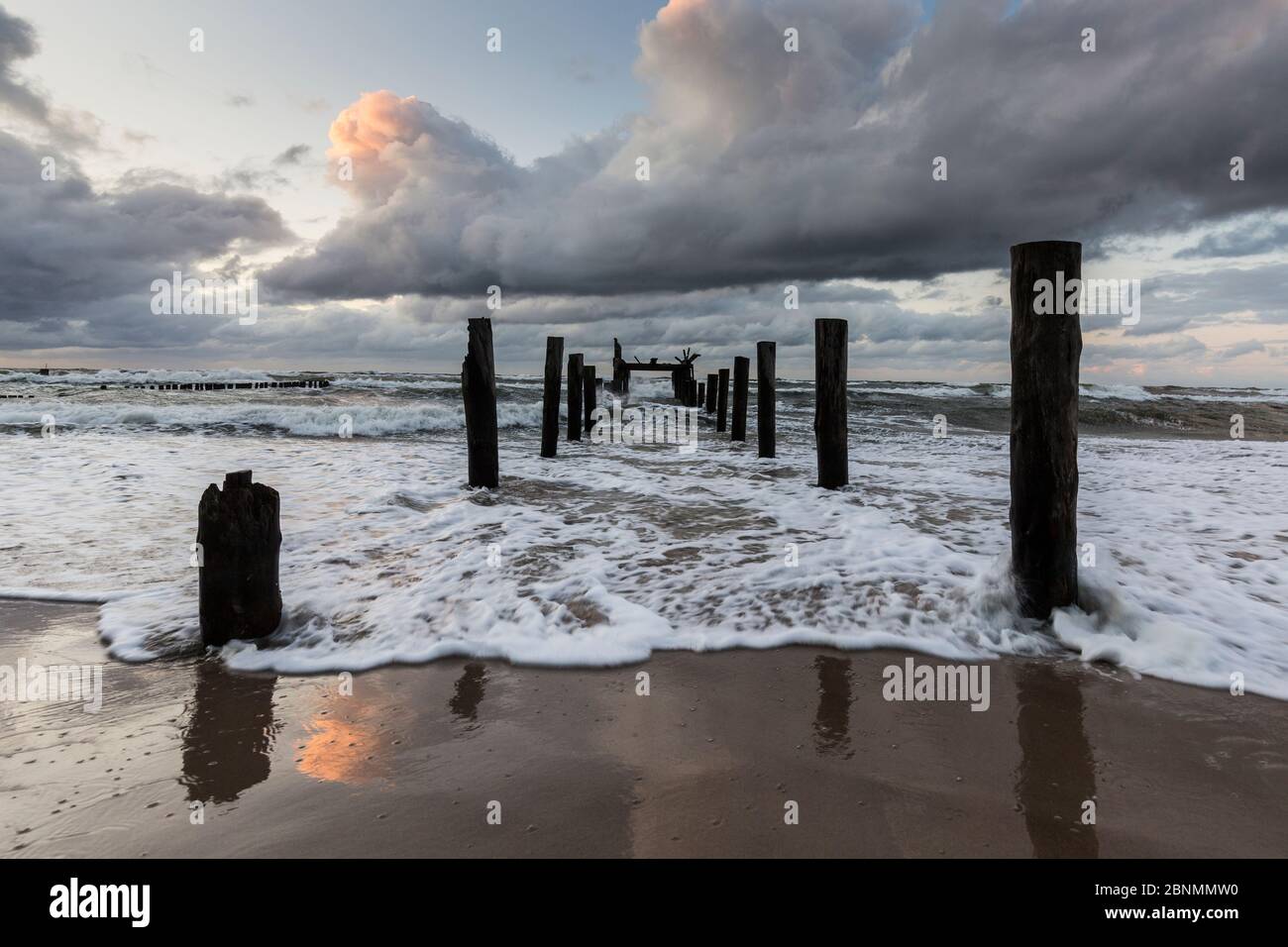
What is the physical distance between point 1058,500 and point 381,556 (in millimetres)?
5524

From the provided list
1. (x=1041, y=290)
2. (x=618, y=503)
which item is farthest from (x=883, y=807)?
(x=618, y=503)

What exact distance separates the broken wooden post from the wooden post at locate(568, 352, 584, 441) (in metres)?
12.1

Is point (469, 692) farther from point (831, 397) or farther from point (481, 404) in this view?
point (831, 397)

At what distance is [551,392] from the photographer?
13.3m

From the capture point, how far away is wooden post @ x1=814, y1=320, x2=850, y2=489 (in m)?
9.47

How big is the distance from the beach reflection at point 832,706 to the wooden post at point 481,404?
6771mm

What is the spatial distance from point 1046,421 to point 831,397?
5.14 meters

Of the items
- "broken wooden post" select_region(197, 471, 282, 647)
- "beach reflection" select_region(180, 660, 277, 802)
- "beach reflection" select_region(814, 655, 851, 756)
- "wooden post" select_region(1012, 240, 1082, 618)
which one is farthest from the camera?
"wooden post" select_region(1012, 240, 1082, 618)

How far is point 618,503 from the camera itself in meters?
8.61

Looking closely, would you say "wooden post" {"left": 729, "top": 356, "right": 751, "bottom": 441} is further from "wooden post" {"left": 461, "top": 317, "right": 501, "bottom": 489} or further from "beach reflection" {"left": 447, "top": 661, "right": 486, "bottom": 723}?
"beach reflection" {"left": 447, "top": 661, "right": 486, "bottom": 723}

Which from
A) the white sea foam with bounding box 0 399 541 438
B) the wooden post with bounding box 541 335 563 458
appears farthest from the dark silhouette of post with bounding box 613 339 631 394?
the wooden post with bounding box 541 335 563 458

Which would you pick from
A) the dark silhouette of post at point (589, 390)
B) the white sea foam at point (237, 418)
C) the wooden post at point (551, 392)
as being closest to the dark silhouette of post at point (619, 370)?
the white sea foam at point (237, 418)

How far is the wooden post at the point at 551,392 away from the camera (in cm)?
1309
